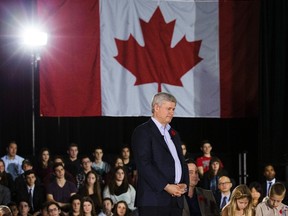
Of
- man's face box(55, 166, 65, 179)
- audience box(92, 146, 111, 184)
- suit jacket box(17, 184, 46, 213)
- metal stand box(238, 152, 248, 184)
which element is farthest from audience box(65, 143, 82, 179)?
metal stand box(238, 152, 248, 184)

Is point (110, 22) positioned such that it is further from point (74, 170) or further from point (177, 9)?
point (74, 170)

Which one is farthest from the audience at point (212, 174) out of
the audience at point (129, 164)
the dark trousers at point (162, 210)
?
the dark trousers at point (162, 210)

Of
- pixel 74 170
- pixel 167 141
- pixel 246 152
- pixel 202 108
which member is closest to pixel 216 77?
pixel 202 108

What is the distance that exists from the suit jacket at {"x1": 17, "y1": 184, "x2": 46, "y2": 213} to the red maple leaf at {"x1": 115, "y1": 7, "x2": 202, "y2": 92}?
274 cm

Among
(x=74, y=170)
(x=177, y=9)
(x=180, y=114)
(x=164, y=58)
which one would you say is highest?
(x=177, y=9)

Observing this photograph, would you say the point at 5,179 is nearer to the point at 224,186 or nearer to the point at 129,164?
the point at 129,164

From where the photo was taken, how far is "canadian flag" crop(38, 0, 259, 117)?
1257 cm

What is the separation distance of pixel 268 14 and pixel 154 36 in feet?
6.42

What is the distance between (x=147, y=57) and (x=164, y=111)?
7794mm

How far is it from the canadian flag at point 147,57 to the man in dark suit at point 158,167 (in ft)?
24.2

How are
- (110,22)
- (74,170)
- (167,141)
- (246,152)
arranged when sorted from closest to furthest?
(167,141)
(74,170)
(110,22)
(246,152)

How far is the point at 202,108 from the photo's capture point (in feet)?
43.1

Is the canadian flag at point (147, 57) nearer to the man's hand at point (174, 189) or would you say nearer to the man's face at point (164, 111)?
the man's face at point (164, 111)

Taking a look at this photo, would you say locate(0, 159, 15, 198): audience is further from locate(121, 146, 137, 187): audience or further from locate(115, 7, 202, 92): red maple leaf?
locate(115, 7, 202, 92): red maple leaf
